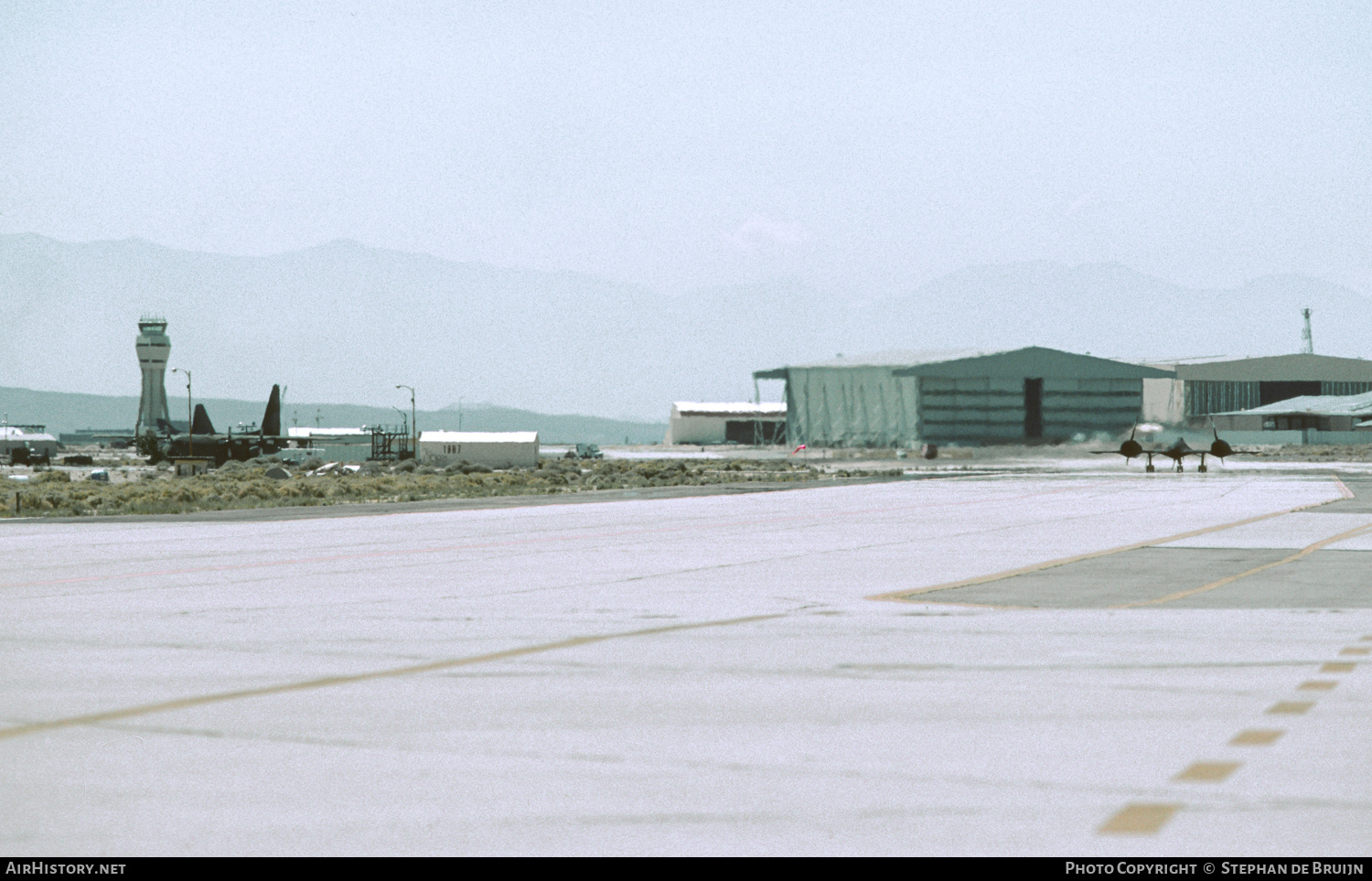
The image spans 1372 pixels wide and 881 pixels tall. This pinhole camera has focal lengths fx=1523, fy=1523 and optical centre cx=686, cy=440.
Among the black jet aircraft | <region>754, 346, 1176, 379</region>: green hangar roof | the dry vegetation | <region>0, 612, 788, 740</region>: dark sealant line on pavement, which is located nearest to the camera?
<region>0, 612, 788, 740</region>: dark sealant line on pavement

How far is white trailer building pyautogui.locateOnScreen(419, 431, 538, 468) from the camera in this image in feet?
386

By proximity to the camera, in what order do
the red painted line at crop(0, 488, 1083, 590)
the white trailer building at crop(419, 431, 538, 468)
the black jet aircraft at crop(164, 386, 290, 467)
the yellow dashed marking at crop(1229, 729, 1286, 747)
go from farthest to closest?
the black jet aircraft at crop(164, 386, 290, 467)
the white trailer building at crop(419, 431, 538, 468)
the red painted line at crop(0, 488, 1083, 590)
the yellow dashed marking at crop(1229, 729, 1286, 747)

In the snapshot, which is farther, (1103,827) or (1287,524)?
(1287,524)

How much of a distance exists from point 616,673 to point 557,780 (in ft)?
13.6

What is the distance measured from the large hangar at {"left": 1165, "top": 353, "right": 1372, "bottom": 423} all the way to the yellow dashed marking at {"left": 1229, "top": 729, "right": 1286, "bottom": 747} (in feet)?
535

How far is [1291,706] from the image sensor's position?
10.7 metres

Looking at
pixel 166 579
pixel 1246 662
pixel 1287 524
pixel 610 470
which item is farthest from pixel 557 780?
pixel 610 470

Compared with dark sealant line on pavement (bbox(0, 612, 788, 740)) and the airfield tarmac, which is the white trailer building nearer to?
the airfield tarmac

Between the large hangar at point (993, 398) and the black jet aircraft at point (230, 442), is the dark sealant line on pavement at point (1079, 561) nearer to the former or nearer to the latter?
the black jet aircraft at point (230, 442)

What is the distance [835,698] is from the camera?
1100 centimetres

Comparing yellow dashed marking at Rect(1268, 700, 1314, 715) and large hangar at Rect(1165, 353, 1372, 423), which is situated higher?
large hangar at Rect(1165, 353, 1372, 423)

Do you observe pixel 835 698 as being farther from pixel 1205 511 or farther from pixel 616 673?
pixel 1205 511

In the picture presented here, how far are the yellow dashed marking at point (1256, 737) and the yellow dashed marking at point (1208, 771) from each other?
0.65 meters

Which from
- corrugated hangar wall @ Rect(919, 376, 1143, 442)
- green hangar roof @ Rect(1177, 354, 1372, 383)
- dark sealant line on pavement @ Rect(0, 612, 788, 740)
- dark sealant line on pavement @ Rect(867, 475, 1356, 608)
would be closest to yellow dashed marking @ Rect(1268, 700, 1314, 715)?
dark sealant line on pavement @ Rect(0, 612, 788, 740)
